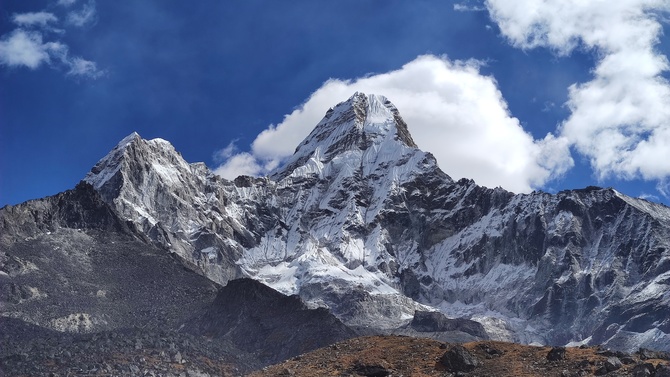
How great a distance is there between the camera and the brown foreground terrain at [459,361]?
83.9 metres

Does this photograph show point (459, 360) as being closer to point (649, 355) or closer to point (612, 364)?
point (612, 364)

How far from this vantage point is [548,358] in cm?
8681

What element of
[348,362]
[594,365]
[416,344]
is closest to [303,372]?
[348,362]

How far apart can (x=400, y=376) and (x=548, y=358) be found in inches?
449

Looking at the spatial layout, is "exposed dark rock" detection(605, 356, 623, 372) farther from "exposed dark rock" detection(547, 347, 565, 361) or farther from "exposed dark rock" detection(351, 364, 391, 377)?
"exposed dark rock" detection(351, 364, 391, 377)

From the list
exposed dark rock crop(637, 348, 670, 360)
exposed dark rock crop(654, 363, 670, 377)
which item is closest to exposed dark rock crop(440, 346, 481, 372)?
exposed dark rock crop(637, 348, 670, 360)

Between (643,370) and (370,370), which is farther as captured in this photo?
(370,370)

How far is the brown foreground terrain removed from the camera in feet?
275

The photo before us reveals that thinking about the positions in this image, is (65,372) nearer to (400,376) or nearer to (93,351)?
(93,351)

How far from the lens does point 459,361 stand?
8756 cm

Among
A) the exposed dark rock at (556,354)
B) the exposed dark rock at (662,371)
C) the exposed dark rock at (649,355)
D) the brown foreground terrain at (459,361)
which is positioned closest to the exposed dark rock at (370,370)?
the brown foreground terrain at (459,361)

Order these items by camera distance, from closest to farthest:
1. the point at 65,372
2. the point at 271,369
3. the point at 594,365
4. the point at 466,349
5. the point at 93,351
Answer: the point at 594,365
the point at 466,349
the point at 271,369
the point at 65,372
the point at 93,351

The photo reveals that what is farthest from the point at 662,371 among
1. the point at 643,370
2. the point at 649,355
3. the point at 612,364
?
the point at 649,355

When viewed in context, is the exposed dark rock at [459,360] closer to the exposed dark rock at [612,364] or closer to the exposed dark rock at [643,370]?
the exposed dark rock at [612,364]
